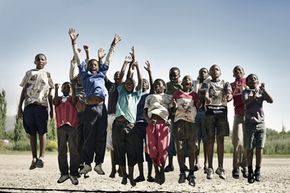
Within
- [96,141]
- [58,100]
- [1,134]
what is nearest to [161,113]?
[96,141]

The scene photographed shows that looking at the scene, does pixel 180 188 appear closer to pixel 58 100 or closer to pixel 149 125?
pixel 149 125

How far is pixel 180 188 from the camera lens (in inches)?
454

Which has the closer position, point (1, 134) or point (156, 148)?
point (156, 148)

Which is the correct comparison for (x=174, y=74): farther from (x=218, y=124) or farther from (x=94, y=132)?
(x=94, y=132)

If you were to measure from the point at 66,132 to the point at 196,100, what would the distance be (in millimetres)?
2859

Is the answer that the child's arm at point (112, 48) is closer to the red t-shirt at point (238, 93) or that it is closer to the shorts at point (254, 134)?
the red t-shirt at point (238, 93)

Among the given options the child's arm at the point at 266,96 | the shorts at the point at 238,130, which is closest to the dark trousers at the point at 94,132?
the shorts at the point at 238,130

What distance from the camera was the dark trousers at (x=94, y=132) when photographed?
1049 centimetres

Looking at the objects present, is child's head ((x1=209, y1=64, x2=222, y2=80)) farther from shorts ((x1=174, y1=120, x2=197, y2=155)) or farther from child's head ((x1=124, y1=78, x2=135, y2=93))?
child's head ((x1=124, y1=78, x2=135, y2=93))

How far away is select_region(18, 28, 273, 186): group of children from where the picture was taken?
10594 mm

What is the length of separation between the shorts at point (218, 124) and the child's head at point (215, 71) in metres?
0.87

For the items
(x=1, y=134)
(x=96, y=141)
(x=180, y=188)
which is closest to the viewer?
(x=96, y=141)

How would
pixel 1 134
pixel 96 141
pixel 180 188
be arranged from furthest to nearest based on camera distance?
pixel 1 134
pixel 180 188
pixel 96 141

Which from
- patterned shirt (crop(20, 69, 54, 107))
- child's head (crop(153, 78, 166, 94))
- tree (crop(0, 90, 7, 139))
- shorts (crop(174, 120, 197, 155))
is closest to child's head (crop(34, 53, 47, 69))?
patterned shirt (crop(20, 69, 54, 107))
